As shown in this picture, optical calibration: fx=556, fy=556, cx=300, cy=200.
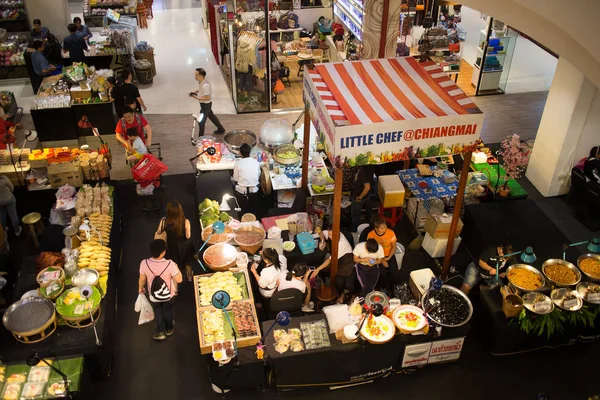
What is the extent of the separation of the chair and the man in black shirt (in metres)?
9.24

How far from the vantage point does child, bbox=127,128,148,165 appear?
9820 millimetres

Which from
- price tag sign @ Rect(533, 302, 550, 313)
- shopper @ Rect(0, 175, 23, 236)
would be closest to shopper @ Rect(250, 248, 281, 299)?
price tag sign @ Rect(533, 302, 550, 313)

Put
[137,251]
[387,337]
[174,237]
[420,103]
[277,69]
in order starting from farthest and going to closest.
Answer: [277,69] < [137,251] < [174,237] < [420,103] < [387,337]

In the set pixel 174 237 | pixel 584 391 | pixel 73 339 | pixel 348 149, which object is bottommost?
pixel 584 391

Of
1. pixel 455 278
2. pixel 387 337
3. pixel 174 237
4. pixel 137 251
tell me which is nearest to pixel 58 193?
pixel 137 251

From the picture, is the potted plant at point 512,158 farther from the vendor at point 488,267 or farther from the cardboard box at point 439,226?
the vendor at point 488,267

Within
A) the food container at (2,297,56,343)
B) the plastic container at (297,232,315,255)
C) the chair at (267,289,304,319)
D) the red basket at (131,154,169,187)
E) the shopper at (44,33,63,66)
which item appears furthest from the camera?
the shopper at (44,33,63,66)

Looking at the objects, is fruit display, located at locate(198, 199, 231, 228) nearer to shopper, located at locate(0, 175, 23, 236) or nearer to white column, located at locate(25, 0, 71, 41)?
shopper, located at locate(0, 175, 23, 236)

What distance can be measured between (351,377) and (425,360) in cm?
100

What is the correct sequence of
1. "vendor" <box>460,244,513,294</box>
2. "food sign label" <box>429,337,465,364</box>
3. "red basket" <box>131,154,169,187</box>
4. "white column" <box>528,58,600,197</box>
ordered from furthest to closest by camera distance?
"red basket" <box>131,154,169,187</box>, "white column" <box>528,58,600,197</box>, "vendor" <box>460,244,513,294</box>, "food sign label" <box>429,337,465,364</box>

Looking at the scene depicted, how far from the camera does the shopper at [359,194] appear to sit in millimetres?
8930

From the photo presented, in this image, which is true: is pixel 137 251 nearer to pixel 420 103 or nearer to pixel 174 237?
pixel 174 237

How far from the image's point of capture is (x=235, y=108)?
531 inches

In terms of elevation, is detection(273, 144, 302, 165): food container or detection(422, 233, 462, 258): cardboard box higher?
detection(273, 144, 302, 165): food container
